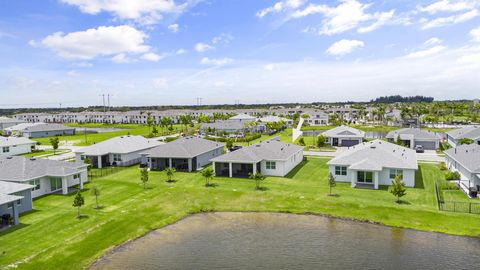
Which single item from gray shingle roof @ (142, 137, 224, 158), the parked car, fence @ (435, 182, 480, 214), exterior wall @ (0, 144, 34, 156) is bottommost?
fence @ (435, 182, 480, 214)

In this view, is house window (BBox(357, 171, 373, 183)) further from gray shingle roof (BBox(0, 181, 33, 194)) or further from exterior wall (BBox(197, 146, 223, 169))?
gray shingle roof (BBox(0, 181, 33, 194))

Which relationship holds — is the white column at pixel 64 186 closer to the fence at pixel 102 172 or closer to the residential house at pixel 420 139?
the fence at pixel 102 172

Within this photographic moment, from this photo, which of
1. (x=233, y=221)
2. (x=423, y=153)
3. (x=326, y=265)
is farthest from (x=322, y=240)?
(x=423, y=153)

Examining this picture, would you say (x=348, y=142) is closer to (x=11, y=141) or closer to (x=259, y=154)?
(x=259, y=154)

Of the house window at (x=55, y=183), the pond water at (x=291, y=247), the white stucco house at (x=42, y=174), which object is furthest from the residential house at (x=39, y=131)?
the pond water at (x=291, y=247)

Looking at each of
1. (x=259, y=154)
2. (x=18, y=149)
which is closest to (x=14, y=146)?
(x=18, y=149)

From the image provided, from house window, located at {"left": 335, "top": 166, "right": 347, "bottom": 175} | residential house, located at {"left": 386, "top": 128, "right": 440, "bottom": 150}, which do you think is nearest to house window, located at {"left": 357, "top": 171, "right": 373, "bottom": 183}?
house window, located at {"left": 335, "top": 166, "right": 347, "bottom": 175}
